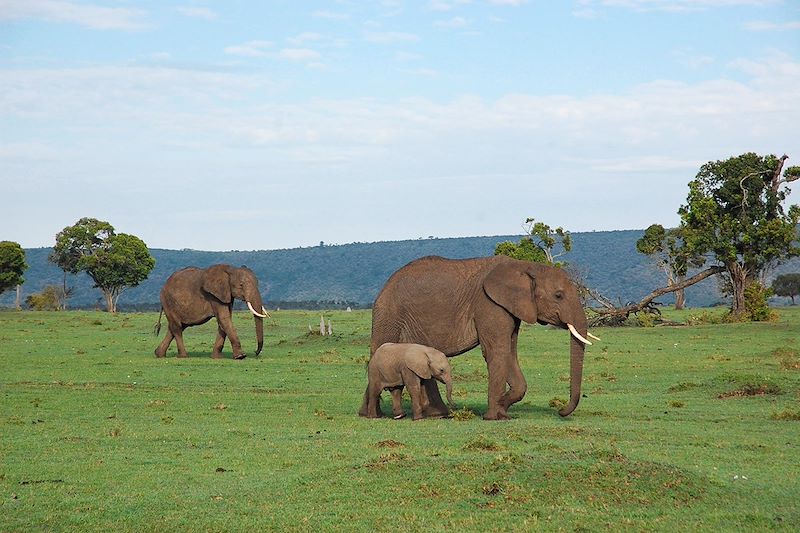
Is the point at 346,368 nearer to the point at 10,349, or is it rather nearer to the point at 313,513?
the point at 10,349

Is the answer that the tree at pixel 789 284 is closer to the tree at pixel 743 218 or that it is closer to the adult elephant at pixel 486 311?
the tree at pixel 743 218

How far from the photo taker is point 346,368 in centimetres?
3306

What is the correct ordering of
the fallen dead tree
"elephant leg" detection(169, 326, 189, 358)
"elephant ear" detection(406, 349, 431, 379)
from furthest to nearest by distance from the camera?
the fallen dead tree < "elephant leg" detection(169, 326, 189, 358) < "elephant ear" detection(406, 349, 431, 379)

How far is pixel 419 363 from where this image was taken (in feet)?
66.1

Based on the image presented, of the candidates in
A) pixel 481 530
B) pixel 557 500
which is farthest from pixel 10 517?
pixel 557 500

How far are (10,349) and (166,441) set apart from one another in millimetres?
24813

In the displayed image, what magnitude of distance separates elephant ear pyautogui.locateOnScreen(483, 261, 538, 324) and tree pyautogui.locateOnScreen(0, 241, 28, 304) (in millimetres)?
65977

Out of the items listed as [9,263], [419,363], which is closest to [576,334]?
[419,363]

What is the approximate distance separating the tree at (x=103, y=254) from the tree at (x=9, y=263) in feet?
31.6

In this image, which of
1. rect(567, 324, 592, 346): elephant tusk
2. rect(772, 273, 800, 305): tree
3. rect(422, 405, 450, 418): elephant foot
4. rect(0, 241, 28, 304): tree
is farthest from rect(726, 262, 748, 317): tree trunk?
rect(0, 241, 28, 304): tree

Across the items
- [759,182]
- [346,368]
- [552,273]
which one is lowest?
[346,368]

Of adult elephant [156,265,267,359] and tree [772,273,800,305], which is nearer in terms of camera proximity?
adult elephant [156,265,267,359]

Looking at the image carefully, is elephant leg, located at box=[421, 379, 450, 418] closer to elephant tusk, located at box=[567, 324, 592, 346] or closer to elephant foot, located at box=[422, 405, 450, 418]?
elephant foot, located at box=[422, 405, 450, 418]

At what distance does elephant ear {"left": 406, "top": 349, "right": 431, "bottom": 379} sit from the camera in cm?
2012
